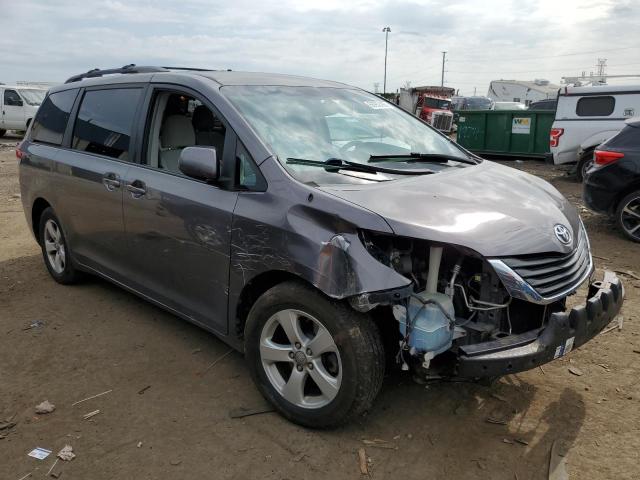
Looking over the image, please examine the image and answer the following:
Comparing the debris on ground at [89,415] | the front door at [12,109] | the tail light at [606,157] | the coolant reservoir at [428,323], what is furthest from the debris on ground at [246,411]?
the front door at [12,109]

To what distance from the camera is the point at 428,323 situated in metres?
2.65

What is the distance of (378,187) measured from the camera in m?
2.94

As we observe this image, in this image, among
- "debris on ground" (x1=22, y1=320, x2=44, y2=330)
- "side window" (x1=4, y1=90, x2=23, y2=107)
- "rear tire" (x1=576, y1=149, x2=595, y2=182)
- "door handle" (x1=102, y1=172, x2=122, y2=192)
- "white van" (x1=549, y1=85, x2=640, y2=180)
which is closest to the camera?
"door handle" (x1=102, y1=172, x2=122, y2=192)

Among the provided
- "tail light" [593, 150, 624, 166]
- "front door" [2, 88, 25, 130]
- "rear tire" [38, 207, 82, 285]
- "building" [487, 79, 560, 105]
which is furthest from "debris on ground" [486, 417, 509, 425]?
"building" [487, 79, 560, 105]

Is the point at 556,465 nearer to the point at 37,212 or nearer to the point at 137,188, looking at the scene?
the point at 137,188

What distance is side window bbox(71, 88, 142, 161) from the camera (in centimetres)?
404

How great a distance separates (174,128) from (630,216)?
5.90 meters

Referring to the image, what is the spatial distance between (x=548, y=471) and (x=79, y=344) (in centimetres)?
322

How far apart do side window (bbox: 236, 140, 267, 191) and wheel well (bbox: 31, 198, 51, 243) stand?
9.22 feet

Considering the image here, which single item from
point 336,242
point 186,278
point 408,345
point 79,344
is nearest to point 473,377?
point 408,345

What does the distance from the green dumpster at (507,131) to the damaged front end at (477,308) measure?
1324cm

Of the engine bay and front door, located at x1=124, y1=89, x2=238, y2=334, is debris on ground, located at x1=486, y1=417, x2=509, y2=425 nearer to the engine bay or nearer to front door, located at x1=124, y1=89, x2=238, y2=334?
the engine bay

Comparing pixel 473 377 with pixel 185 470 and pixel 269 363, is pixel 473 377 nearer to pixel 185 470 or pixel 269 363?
pixel 269 363

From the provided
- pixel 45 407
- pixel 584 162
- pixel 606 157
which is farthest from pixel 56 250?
pixel 584 162
